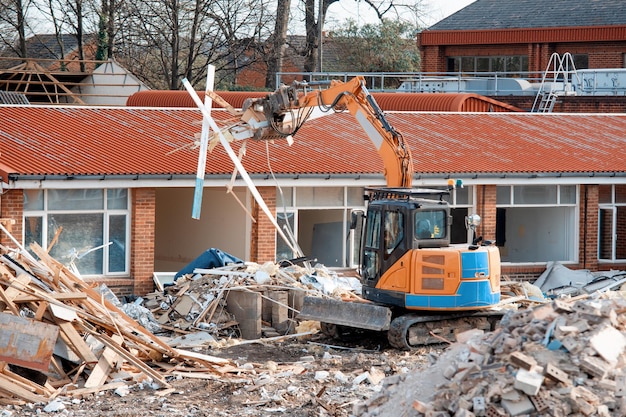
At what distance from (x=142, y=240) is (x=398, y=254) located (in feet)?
20.6

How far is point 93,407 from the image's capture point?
14.5m

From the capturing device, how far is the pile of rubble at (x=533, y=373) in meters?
11.1

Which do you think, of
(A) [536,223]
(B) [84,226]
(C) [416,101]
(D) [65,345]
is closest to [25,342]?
(D) [65,345]

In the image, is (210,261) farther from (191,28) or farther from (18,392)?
(191,28)

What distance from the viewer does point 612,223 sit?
28078 mm

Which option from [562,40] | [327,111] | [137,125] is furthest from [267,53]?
[327,111]

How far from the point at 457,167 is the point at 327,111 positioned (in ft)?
22.8

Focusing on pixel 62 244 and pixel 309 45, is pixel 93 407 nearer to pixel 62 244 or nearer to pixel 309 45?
pixel 62 244

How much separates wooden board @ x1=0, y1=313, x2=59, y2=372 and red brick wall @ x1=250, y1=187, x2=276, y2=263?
8.96 metres

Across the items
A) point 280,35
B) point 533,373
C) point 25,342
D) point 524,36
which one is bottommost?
point 25,342

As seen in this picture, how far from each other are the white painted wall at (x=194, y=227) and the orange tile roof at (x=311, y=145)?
146 cm

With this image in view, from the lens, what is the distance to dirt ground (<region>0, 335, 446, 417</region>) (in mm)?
14227

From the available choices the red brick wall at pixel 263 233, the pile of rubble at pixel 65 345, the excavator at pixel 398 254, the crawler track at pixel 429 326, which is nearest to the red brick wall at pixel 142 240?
the red brick wall at pixel 263 233

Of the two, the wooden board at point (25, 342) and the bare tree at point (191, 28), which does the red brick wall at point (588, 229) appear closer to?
the wooden board at point (25, 342)
